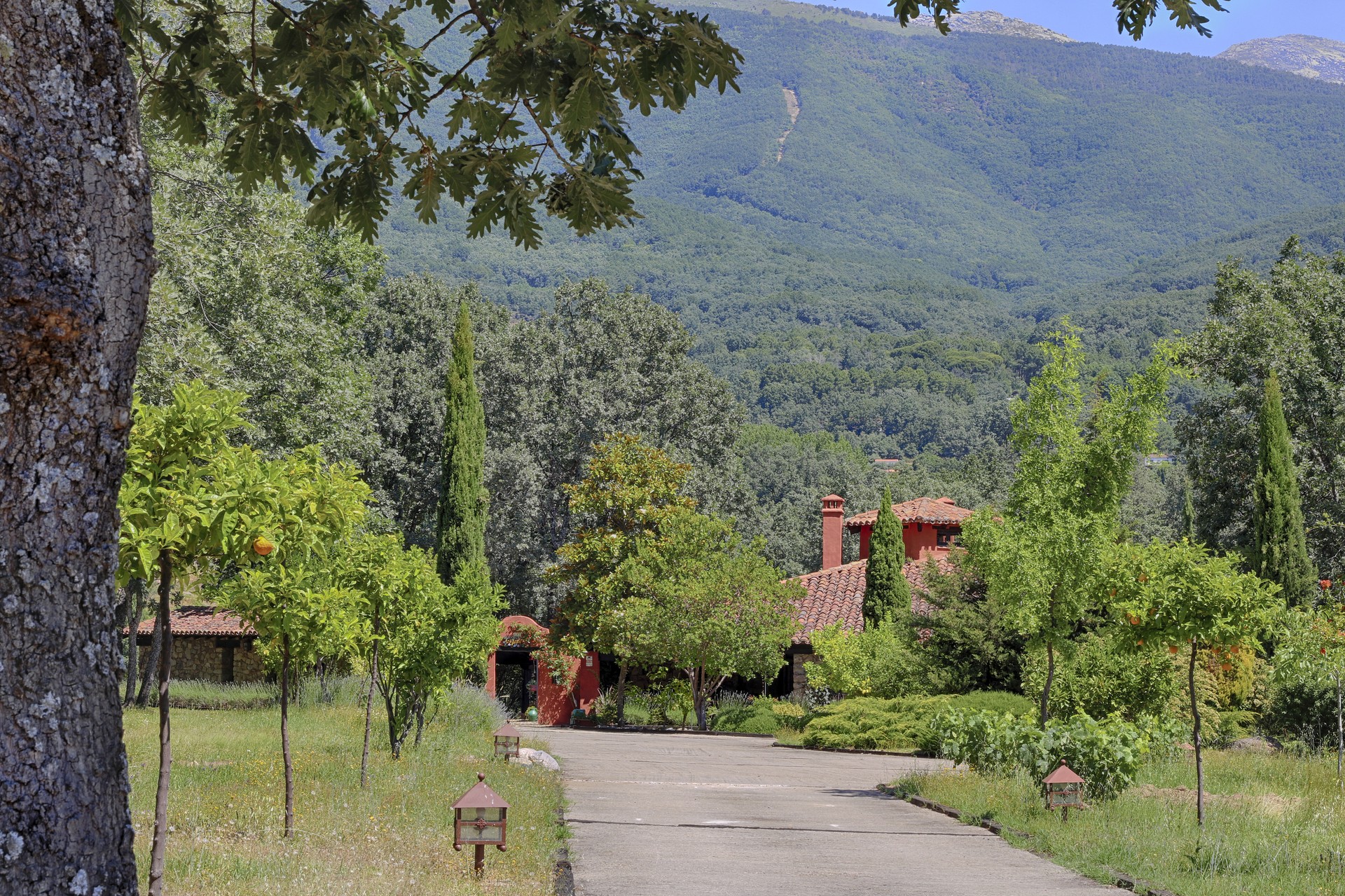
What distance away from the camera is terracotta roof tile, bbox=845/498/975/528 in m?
38.3

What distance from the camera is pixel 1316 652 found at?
674 inches

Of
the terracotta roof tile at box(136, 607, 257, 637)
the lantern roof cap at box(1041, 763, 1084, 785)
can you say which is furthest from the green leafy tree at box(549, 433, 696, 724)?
the lantern roof cap at box(1041, 763, 1084, 785)

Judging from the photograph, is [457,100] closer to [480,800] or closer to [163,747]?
[163,747]

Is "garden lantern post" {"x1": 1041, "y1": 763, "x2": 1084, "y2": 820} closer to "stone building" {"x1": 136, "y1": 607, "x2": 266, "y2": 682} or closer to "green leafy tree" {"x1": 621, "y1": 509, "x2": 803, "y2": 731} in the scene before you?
"green leafy tree" {"x1": 621, "y1": 509, "x2": 803, "y2": 731}

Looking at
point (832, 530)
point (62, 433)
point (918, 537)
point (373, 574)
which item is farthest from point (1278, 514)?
point (62, 433)

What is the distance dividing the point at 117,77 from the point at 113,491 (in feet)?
3.61

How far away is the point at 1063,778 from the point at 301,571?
25.7ft

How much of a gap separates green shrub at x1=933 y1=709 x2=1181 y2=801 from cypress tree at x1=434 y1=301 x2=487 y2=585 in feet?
59.7

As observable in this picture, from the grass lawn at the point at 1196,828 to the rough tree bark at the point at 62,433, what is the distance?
26.9ft

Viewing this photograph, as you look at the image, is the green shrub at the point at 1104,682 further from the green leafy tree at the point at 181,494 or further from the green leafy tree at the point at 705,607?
the green leafy tree at the point at 181,494

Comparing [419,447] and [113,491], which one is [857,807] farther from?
[419,447]

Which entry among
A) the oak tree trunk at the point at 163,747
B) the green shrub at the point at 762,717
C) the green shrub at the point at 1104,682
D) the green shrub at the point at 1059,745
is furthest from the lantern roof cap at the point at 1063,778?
the green shrub at the point at 762,717

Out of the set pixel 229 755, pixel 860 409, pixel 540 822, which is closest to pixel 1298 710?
pixel 540 822

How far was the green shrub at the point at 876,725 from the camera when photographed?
2233 cm
